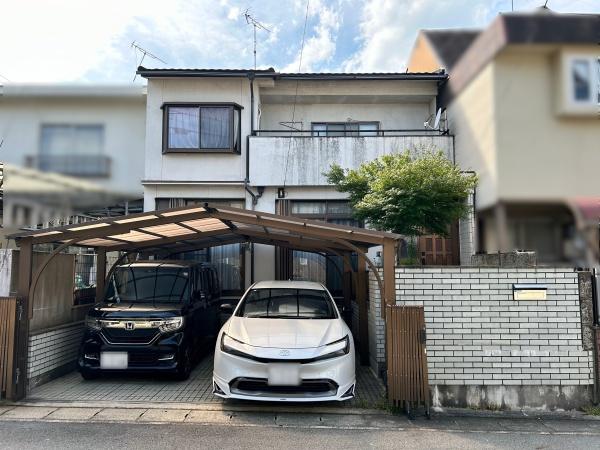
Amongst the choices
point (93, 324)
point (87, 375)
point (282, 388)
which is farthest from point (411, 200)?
A: point (87, 375)

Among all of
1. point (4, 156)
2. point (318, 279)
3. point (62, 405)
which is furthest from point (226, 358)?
point (318, 279)

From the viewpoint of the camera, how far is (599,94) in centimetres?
98

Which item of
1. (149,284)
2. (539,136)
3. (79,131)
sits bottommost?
(149,284)

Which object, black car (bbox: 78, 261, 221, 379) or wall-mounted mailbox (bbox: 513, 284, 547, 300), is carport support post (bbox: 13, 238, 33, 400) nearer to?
black car (bbox: 78, 261, 221, 379)

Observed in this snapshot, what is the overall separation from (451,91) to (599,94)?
0.38 m

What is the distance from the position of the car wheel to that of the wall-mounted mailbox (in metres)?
4.32

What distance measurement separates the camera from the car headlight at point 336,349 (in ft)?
14.7

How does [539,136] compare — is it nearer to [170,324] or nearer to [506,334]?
[506,334]

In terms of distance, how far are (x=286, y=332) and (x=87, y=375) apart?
2.94m

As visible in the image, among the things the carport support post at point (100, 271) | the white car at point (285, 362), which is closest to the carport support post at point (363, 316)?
the white car at point (285, 362)

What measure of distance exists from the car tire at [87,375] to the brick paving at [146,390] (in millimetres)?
55

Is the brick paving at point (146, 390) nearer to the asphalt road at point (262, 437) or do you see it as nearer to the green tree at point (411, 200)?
the asphalt road at point (262, 437)

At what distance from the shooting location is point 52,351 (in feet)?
18.6

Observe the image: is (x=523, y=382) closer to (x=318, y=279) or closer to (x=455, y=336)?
(x=455, y=336)
